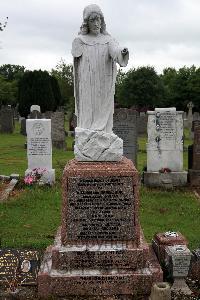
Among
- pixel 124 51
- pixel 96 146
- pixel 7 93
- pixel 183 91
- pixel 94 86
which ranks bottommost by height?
pixel 96 146

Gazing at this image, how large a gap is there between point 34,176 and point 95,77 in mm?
7495

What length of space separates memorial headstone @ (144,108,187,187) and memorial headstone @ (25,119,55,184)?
9.08ft

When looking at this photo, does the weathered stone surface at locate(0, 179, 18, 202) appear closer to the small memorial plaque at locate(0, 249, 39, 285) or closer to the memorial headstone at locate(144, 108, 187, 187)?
the memorial headstone at locate(144, 108, 187, 187)

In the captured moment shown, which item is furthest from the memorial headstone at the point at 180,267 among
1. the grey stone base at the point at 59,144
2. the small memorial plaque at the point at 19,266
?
the grey stone base at the point at 59,144

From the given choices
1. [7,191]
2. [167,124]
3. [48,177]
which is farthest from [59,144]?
[7,191]

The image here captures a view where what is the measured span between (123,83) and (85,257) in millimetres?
42776

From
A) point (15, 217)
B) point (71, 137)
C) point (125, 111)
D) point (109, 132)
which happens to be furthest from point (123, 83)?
point (109, 132)

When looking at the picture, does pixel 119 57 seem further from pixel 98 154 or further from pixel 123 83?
pixel 123 83

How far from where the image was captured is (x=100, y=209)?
5988 millimetres

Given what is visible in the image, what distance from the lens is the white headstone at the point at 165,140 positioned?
1330 cm

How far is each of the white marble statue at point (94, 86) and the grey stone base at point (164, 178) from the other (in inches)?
281

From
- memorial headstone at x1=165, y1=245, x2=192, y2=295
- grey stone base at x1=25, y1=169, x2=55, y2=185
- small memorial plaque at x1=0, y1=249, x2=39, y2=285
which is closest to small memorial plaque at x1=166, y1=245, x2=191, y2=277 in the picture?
memorial headstone at x1=165, y1=245, x2=192, y2=295

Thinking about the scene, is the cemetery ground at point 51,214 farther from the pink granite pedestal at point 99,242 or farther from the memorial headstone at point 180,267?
the memorial headstone at point 180,267

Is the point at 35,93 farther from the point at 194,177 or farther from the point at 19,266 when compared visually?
the point at 19,266
